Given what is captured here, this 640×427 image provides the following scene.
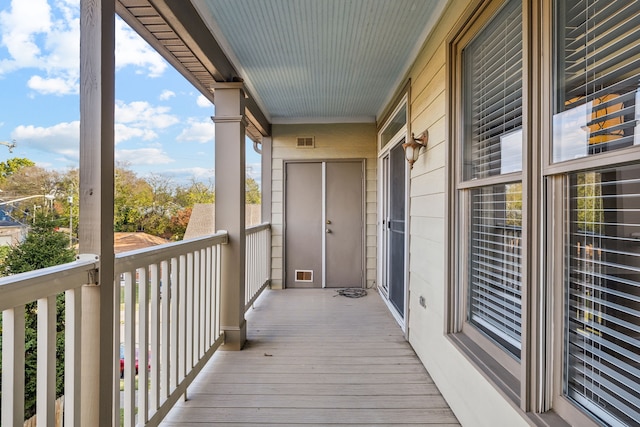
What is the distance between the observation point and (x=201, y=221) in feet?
8.66

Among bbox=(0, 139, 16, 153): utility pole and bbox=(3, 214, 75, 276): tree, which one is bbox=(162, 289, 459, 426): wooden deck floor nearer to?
bbox=(3, 214, 75, 276): tree

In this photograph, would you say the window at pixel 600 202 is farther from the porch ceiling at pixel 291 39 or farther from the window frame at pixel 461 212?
the porch ceiling at pixel 291 39

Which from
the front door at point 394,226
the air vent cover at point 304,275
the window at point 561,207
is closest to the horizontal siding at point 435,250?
the window at point 561,207

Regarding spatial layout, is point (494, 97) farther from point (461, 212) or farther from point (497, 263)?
point (497, 263)

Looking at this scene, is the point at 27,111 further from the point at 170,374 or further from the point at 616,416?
the point at 616,416

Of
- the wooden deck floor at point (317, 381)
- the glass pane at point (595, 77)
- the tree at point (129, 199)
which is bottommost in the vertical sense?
the wooden deck floor at point (317, 381)

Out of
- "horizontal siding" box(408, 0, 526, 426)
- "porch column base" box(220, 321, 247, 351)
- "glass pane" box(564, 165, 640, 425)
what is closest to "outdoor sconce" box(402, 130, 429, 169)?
"horizontal siding" box(408, 0, 526, 426)

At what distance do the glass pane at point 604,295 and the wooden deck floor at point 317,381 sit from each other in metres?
1.03

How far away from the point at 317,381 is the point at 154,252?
1.41 meters

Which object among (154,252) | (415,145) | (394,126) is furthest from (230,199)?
(394,126)

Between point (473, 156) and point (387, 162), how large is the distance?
252 centimetres

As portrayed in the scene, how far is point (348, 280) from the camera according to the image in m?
4.98

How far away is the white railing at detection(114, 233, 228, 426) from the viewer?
1.45 m

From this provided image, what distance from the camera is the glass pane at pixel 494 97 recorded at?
1.45 metres
